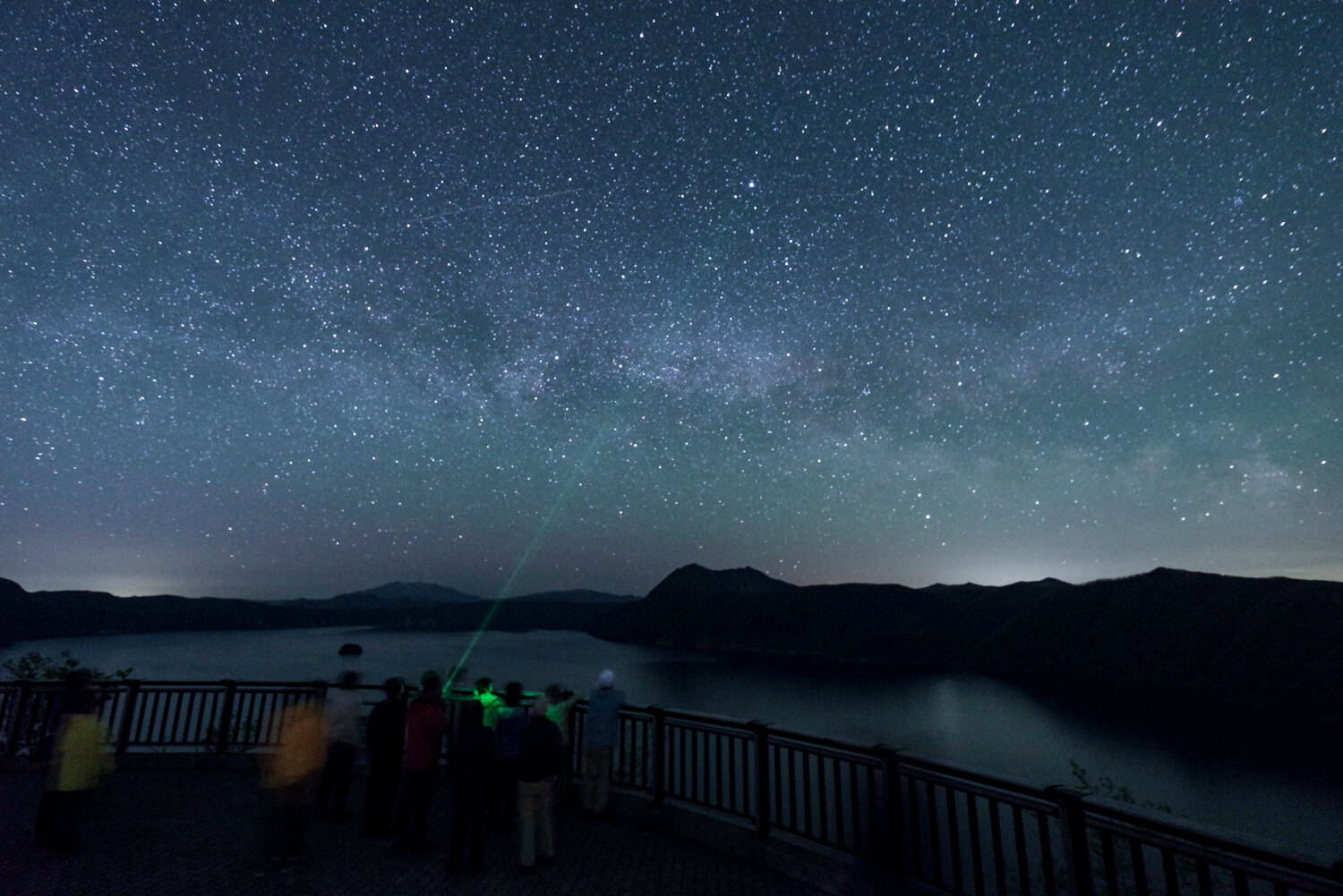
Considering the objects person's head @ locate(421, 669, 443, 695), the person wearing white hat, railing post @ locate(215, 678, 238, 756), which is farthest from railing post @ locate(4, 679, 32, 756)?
the person wearing white hat

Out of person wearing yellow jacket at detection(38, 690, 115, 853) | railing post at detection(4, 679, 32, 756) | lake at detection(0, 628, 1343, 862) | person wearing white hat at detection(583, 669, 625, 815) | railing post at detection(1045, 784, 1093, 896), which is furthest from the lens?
lake at detection(0, 628, 1343, 862)

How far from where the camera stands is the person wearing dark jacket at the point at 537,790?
672cm

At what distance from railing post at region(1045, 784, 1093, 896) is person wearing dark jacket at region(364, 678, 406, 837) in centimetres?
647

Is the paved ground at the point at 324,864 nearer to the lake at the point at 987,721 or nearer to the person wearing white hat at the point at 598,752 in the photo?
the person wearing white hat at the point at 598,752

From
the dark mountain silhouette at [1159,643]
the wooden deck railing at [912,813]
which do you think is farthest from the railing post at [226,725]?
the dark mountain silhouette at [1159,643]

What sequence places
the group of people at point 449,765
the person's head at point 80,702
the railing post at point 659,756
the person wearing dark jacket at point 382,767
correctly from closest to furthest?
1. the group of people at point 449,765
2. the person's head at point 80,702
3. the person wearing dark jacket at point 382,767
4. the railing post at point 659,756

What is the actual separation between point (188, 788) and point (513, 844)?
17.3ft

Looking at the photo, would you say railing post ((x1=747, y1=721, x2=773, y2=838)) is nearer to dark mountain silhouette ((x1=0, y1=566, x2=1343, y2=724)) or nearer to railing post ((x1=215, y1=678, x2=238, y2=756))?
railing post ((x1=215, y1=678, x2=238, y2=756))

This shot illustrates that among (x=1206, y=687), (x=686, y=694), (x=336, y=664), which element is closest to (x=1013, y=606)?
(x=1206, y=687)

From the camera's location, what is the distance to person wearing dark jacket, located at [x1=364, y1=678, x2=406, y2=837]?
766 centimetres

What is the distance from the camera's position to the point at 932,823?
17.8 ft

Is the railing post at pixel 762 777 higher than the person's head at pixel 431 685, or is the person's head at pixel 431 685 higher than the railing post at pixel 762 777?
the person's head at pixel 431 685

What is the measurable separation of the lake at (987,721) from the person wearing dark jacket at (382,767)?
773 centimetres

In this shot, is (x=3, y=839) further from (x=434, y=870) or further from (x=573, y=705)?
(x=573, y=705)
